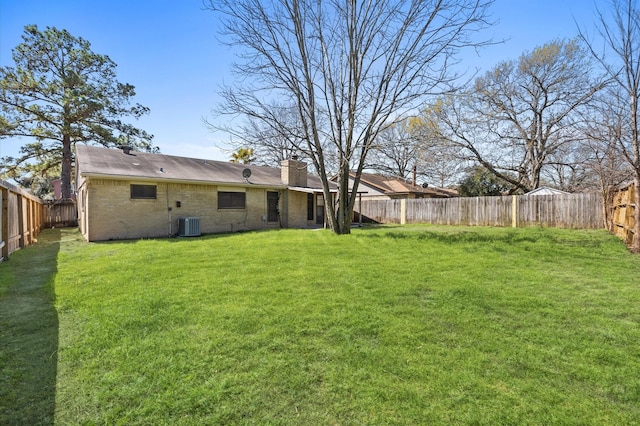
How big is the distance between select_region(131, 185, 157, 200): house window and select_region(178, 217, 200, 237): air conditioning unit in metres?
1.42

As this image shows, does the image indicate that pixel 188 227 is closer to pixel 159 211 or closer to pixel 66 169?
pixel 159 211

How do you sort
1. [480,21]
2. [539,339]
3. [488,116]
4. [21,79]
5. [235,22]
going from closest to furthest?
[539,339]
[480,21]
[235,22]
[21,79]
[488,116]

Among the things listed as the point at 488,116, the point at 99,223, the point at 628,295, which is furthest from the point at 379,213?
the point at 628,295

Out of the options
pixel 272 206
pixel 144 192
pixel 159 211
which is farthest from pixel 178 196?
pixel 272 206

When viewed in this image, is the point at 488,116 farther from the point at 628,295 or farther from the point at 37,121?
the point at 37,121

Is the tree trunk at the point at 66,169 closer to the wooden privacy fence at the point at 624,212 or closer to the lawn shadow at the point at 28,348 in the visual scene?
the lawn shadow at the point at 28,348

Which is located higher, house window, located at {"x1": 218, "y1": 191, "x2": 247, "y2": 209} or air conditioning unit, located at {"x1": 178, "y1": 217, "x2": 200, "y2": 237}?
house window, located at {"x1": 218, "y1": 191, "x2": 247, "y2": 209}

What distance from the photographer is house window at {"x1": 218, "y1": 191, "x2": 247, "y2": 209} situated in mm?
15316

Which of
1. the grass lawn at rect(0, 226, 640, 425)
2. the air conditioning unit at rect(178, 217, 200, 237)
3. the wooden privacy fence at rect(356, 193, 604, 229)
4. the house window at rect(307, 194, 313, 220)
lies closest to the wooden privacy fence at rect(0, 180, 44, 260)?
the grass lawn at rect(0, 226, 640, 425)

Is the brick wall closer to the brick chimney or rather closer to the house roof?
the house roof

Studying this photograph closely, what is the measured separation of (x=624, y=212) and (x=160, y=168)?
55.0 ft

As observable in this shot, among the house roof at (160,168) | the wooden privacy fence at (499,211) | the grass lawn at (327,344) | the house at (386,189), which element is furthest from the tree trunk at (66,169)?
the wooden privacy fence at (499,211)

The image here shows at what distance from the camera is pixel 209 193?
1485 cm

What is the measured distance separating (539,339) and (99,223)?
1344cm
